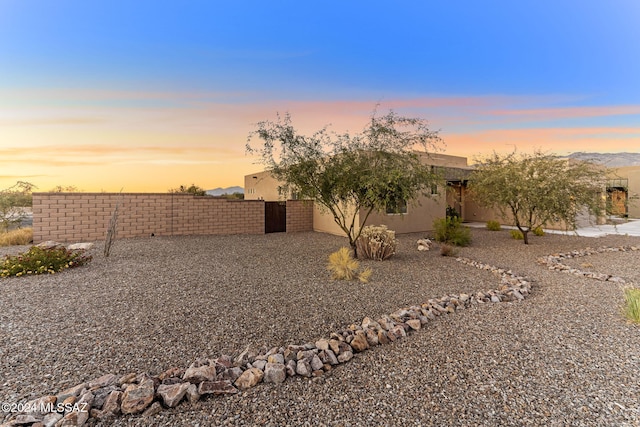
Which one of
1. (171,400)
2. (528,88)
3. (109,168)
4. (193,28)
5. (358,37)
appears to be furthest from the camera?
(109,168)

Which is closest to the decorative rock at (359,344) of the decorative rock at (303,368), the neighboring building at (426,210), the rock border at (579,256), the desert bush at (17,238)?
the decorative rock at (303,368)

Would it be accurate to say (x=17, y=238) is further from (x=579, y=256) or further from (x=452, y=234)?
(x=579, y=256)

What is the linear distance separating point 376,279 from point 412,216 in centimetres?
898

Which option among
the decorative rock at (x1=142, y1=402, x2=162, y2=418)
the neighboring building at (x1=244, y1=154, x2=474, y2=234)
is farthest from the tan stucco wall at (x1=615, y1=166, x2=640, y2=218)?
the decorative rock at (x1=142, y1=402, x2=162, y2=418)

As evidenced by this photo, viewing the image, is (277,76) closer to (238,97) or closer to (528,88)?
(238,97)

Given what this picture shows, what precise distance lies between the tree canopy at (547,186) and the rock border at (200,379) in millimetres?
7915

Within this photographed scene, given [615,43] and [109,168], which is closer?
[615,43]

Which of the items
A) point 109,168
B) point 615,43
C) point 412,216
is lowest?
point 412,216

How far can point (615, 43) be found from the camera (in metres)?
9.82

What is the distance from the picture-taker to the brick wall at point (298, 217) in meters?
14.5

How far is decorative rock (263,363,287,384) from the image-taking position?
8.18 feet

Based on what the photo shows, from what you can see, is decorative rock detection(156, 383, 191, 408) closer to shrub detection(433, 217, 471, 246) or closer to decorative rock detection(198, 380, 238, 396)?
decorative rock detection(198, 380, 238, 396)

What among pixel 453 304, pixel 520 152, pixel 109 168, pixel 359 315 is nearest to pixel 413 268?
pixel 453 304

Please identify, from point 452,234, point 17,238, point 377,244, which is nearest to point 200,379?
point 377,244
